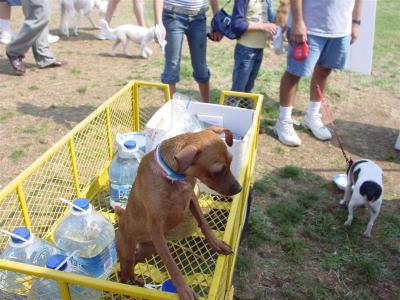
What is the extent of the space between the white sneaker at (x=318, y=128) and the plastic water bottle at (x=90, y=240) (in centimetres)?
285

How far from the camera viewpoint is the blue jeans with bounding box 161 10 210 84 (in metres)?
3.59

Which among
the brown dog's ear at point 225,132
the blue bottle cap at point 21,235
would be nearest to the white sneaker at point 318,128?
the brown dog's ear at point 225,132

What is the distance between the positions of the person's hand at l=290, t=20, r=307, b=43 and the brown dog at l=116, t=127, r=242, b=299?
2.11 metres

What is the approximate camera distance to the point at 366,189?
2.95 m

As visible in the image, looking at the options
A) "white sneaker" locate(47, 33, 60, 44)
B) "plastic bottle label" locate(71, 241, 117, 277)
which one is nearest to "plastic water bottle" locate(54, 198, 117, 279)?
"plastic bottle label" locate(71, 241, 117, 277)

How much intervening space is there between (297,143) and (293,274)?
6.00 ft

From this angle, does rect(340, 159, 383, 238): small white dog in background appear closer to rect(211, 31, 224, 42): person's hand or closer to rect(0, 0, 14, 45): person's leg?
rect(211, 31, 224, 42): person's hand

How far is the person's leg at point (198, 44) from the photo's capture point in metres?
3.71

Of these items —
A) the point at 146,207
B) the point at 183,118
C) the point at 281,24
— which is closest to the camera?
the point at 146,207

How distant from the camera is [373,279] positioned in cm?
264

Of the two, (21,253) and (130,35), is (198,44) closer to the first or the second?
(21,253)

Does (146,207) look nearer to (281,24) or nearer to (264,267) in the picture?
A: (264,267)

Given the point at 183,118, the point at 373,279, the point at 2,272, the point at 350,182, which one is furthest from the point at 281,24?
the point at 2,272

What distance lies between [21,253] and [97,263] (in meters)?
0.41
